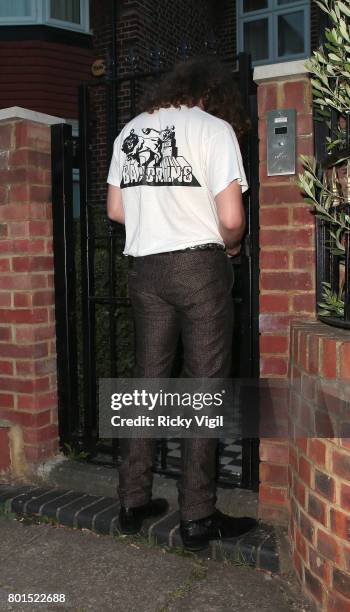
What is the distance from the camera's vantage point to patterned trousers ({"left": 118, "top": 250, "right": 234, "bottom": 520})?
241cm

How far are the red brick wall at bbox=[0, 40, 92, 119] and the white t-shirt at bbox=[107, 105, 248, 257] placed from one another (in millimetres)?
8282

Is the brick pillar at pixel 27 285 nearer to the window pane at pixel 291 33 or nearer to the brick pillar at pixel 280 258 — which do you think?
the brick pillar at pixel 280 258

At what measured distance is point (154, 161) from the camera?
2.45 meters

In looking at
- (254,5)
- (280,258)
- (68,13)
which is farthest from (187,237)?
(254,5)

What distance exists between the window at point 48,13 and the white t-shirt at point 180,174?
8.98 metres

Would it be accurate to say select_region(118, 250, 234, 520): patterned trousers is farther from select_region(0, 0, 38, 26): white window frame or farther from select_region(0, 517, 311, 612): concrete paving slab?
select_region(0, 0, 38, 26): white window frame

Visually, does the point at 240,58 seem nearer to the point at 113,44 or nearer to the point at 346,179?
the point at 113,44

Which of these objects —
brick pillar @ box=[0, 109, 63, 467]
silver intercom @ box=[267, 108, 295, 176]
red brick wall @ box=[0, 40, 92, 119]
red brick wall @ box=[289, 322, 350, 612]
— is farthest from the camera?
red brick wall @ box=[0, 40, 92, 119]

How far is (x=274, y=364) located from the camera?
272cm

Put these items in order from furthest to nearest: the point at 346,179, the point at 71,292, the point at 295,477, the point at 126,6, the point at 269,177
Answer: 1. the point at 126,6
2. the point at 71,292
3. the point at 269,177
4. the point at 295,477
5. the point at 346,179

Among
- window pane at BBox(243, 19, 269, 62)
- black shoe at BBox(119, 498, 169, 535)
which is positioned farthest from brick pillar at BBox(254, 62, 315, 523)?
window pane at BBox(243, 19, 269, 62)

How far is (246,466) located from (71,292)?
1.37 m

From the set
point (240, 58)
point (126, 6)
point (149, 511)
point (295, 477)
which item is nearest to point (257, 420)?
point (295, 477)

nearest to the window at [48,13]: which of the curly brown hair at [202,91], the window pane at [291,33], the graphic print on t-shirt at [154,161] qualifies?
the window pane at [291,33]
